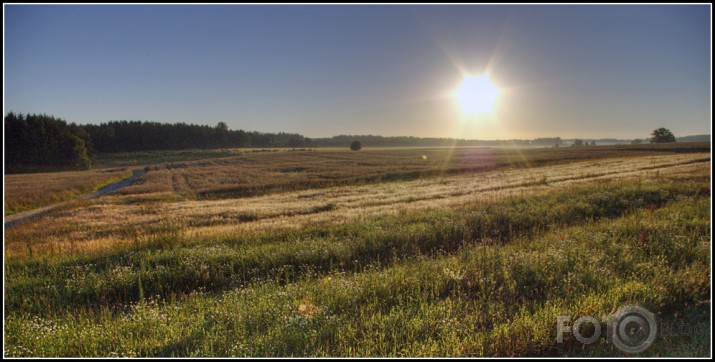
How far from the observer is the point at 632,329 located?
4566 mm

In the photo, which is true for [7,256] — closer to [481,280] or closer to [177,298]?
[177,298]

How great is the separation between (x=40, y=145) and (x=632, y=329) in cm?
10945

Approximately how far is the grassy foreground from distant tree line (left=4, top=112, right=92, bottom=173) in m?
91.5

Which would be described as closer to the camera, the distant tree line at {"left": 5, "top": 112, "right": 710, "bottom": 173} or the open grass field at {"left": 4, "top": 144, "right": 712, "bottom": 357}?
the open grass field at {"left": 4, "top": 144, "right": 712, "bottom": 357}

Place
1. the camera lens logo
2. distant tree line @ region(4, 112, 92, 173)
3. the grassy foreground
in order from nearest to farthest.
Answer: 1. the camera lens logo
2. the grassy foreground
3. distant tree line @ region(4, 112, 92, 173)

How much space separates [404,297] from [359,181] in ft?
128

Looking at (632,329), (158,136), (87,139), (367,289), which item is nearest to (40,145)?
(87,139)

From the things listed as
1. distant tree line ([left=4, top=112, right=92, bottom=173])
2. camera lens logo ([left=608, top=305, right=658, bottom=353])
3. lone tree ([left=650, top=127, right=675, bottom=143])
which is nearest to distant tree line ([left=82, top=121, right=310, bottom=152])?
distant tree line ([left=4, top=112, right=92, bottom=173])

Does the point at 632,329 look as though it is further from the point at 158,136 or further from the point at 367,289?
the point at 158,136

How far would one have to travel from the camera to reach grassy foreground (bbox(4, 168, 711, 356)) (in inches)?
174

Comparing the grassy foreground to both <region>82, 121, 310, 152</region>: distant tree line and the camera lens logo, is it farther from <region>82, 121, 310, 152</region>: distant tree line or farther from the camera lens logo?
<region>82, 121, 310, 152</region>: distant tree line

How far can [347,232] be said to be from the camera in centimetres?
1138

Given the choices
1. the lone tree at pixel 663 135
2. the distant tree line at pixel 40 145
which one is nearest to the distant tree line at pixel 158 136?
the distant tree line at pixel 40 145

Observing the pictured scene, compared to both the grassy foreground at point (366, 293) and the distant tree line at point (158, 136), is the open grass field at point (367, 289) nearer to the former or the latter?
the grassy foreground at point (366, 293)
